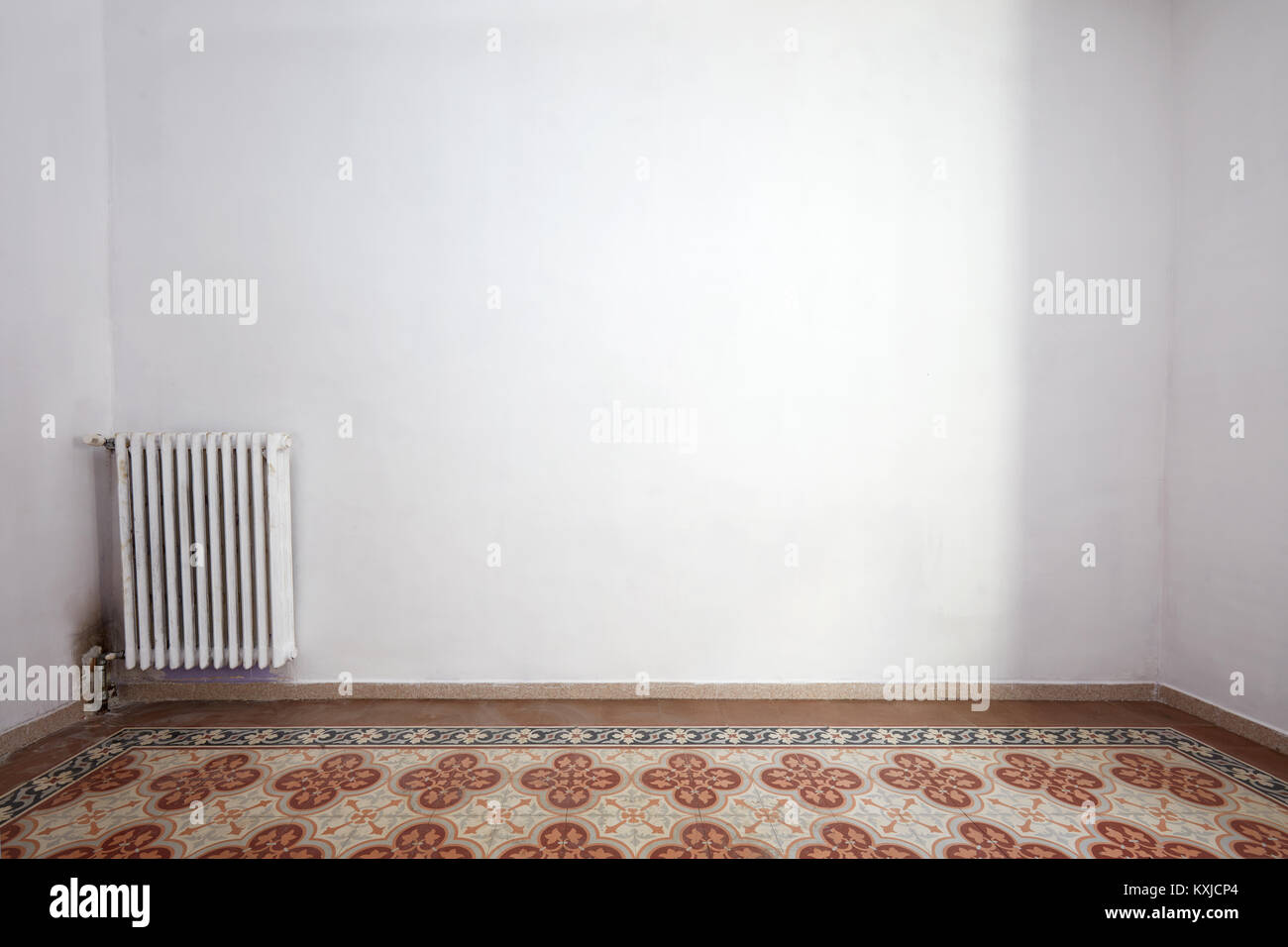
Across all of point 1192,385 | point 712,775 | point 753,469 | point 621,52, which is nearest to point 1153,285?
point 1192,385

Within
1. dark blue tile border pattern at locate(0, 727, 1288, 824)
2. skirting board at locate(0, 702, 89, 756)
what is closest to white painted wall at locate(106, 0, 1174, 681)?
dark blue tile border pattern at locate(0, 727, 1288, 824)

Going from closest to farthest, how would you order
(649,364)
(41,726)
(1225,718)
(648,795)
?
1. (648,795)
2. (41,726)
3. (1225,718)
4. (649,364)

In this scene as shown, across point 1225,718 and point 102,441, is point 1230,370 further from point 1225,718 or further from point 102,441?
point 102,441

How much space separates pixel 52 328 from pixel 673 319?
8.32 ft

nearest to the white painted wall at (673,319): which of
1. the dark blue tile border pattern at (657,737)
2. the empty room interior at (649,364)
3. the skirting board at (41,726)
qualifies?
the empty room interior at (649,364)

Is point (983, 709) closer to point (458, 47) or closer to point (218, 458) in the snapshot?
point (218, 458)

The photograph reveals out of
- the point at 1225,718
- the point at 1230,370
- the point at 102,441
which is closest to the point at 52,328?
→ the point at 102,441

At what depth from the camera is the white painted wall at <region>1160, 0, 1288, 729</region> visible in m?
2.18

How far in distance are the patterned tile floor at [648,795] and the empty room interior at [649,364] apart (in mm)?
187

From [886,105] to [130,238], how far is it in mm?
3407

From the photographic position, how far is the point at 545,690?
2555mm

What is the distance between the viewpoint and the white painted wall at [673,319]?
249cm

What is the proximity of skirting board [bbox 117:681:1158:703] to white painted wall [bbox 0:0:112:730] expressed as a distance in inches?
17.9

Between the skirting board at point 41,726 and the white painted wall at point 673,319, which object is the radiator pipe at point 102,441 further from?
the skirting board at point 41,726
